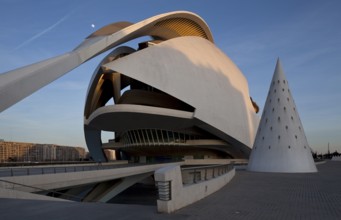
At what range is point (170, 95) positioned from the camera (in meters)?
34.6

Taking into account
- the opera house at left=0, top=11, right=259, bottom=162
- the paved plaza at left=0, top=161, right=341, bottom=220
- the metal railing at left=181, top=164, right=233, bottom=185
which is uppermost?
the opera house at left=0, top=11, right=259, bottom=162

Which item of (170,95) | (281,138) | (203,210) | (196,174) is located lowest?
(203,210)

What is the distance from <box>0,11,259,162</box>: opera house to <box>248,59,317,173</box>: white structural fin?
8.26 m

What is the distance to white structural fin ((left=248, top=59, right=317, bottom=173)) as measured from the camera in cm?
2523

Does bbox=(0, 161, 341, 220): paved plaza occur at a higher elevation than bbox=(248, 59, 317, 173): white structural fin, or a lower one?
lower

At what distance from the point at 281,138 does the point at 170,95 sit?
515 inches

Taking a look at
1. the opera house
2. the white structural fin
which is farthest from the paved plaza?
the opera house

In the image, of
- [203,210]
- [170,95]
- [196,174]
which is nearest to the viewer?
[203,210]

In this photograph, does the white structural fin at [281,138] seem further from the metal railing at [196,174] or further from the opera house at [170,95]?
the metal railing at [196,174]

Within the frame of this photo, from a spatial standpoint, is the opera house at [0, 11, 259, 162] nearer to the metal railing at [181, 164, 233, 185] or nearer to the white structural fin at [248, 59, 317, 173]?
the white structural fin at [248, 59, 317, 173]

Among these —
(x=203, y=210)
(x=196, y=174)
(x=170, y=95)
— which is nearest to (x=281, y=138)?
(x=170, y=95)

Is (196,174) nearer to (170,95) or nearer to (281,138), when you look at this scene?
(281,138)

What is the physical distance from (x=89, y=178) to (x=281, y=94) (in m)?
18.2

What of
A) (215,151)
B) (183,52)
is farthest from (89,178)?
(215,151)
